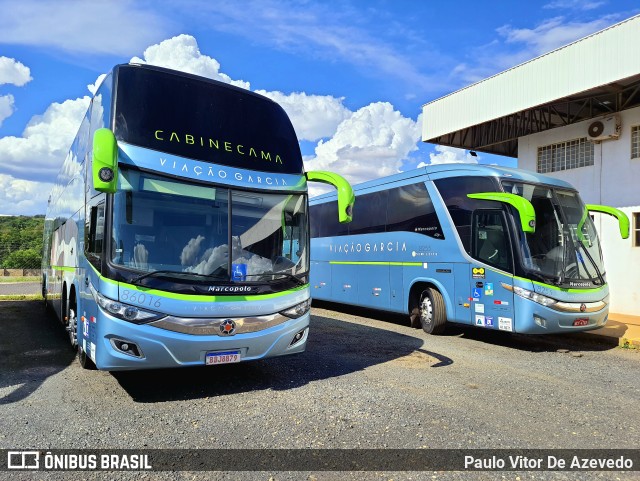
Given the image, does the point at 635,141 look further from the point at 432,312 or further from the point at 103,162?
the point at 103,162

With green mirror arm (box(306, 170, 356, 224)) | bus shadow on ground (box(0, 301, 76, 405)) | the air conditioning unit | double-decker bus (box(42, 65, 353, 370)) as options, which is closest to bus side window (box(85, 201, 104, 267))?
double-decker bus (box(42, 65, 353, 370))

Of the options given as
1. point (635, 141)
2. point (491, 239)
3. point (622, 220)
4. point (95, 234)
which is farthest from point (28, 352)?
point (635, 141)

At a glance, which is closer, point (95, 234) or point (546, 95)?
point (95, 234)

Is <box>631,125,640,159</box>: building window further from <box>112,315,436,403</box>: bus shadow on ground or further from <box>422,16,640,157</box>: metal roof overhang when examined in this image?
<box>112,315,436,403</box>: bus shadow on ground

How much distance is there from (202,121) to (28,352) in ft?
17.0

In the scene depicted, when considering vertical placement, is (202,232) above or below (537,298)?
above

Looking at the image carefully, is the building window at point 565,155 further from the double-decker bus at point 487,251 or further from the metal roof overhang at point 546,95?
the double-decker bus at point 487,251

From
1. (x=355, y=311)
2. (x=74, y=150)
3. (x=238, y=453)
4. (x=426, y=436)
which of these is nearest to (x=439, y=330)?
(x=355, y=311)

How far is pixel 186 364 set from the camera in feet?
17.7

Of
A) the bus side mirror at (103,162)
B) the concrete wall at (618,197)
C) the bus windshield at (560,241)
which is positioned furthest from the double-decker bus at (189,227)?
the concrete wall at (618,197)

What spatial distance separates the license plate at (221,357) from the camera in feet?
18.0

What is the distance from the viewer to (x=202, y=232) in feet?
18.5

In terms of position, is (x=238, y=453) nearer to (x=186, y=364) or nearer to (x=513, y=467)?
(x=186, y=364)

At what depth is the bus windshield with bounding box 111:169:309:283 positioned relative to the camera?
5289 millimetres
